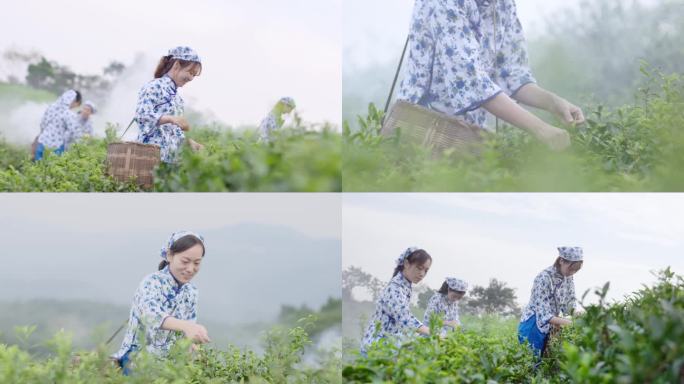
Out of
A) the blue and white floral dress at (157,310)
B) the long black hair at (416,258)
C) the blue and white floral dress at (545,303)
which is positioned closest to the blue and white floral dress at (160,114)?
the blue and white floral dress at (157,310)

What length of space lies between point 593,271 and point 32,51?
2038 millimetres

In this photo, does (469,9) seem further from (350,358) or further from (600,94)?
(350,358)

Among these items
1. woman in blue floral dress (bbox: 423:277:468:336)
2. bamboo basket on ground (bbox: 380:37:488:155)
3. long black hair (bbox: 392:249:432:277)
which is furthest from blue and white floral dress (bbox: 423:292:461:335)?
bamboo basket on ground (bbox: 380:37:488:155)

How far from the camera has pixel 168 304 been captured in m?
2.74

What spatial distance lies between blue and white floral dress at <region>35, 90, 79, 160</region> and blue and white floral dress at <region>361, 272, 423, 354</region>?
120 cm

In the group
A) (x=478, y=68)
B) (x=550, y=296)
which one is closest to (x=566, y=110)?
(x=478, y=68)

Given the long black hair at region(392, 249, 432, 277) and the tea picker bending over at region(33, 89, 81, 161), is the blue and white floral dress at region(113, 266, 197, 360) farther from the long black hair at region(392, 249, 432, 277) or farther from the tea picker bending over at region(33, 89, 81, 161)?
the long black hair at region(392, 249, 432, 277)

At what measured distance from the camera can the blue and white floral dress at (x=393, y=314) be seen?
2.72 metres

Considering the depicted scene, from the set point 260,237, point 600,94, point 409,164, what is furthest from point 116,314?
point 600,94

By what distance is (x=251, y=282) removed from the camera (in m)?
2.85

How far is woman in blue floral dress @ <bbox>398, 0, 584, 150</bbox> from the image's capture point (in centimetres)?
253

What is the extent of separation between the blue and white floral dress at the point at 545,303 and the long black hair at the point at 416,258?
392 mm

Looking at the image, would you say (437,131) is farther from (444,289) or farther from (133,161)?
(133,161)

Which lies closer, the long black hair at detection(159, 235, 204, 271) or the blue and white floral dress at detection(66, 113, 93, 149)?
the blue and white floral dress at detection(66, 113, 93, 149)
